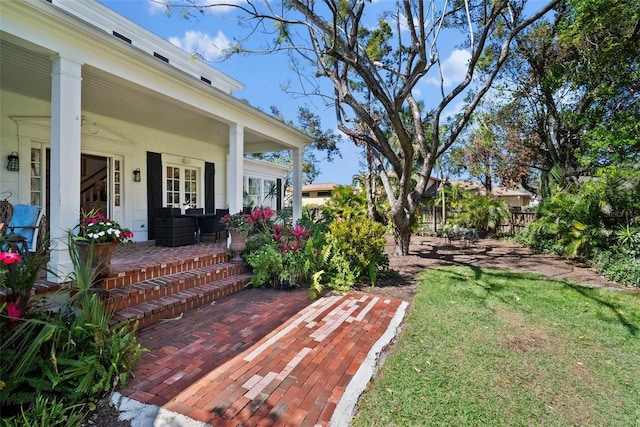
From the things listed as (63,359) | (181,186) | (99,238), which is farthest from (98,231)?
(181,186)

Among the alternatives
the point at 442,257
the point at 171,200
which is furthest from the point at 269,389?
the point at 442,257

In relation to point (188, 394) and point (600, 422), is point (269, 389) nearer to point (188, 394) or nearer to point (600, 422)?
point (188, 394)

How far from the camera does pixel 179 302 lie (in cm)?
408

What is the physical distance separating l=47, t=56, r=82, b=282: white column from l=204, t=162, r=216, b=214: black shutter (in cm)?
558

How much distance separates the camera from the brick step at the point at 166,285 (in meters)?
3.65

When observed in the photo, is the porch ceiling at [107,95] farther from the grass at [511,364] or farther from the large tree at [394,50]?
the grass at [511,364]

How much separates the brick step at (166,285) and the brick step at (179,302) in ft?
0.19

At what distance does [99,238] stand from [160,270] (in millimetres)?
1093

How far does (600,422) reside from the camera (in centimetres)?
230

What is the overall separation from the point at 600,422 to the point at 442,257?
695 centimetres

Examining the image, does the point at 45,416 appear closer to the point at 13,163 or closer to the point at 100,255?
the point at 100,255

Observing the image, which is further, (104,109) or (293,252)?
(104,109)

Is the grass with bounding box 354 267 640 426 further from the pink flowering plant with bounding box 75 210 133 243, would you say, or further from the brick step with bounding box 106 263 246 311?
the pink flowering plant with bounding box 75 210 133 243

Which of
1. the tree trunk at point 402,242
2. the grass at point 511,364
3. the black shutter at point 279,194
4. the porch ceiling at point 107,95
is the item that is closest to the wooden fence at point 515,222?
the tree trunk at point 402,242
